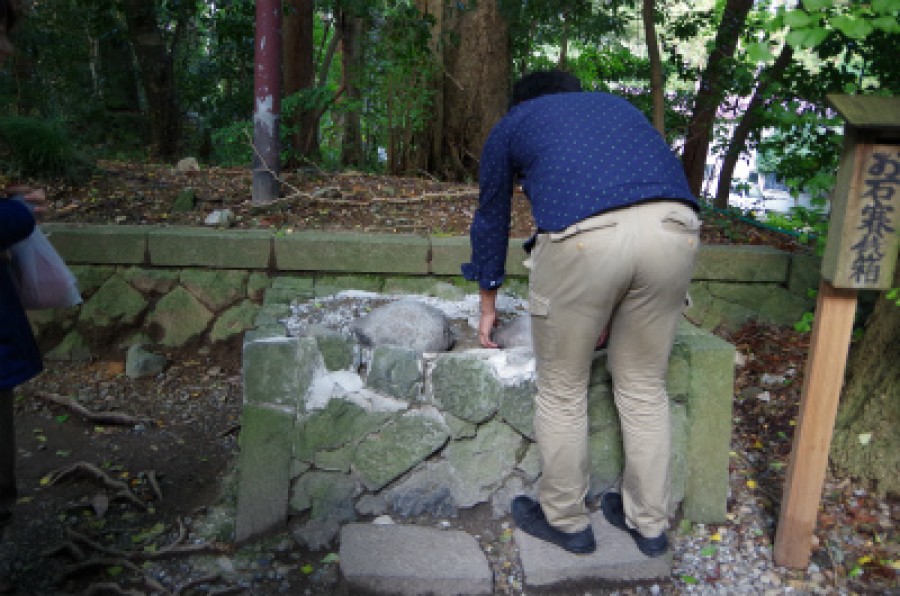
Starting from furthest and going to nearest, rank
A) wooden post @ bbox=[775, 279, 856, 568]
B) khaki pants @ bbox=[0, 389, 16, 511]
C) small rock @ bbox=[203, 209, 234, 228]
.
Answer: small rock @ bbox=[203, 209, 234, 228]
wooden post @ bbox=[775, 279, 856, 568]
khaki pants @ bbox=[0, 389, 16, 511]

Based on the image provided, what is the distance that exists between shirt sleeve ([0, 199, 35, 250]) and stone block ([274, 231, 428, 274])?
7.33 ft

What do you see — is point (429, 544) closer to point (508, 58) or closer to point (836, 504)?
point (836, 504)

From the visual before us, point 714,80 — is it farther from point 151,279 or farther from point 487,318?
point 151,279

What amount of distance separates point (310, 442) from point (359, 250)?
1.62 m

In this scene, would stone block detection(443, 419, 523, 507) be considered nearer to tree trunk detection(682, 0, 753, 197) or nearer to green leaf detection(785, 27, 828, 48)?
green leaf detection(785, 27, 828, 48)

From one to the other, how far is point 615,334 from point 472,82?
423 cm

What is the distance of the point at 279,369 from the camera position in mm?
2834

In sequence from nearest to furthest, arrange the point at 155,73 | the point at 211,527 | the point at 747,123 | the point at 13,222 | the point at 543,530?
the point at 13,222
the point at 543,530
the point at 211,527
the point at 747,123
the point at 155,73

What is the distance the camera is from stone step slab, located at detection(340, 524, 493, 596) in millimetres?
2580

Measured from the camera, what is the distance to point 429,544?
2.78 metres

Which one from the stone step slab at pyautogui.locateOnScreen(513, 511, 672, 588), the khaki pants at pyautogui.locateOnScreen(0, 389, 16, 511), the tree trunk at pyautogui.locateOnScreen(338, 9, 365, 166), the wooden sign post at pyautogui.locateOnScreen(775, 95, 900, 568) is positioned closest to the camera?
the khaki pants at pyautogui.locateOnScreen(0, 389, 16, 511)

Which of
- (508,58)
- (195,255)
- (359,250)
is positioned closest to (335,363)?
(359,250)

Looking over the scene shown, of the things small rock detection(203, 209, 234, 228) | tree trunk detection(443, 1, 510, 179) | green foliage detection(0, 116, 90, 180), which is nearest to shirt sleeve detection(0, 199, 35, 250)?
small rock detection(203, 209, 234, 228)

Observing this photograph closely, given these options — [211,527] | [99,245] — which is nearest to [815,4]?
[211,527]
